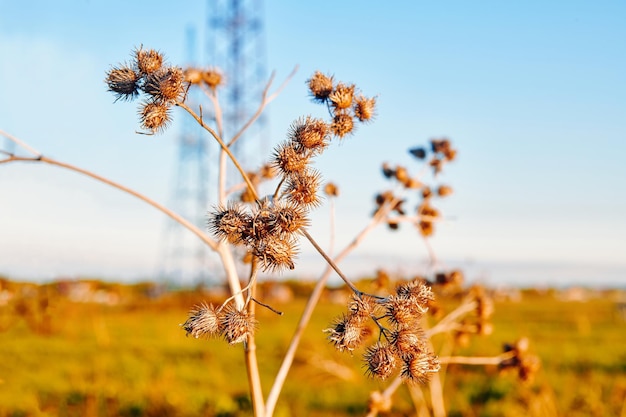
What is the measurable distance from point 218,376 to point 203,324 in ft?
24.3

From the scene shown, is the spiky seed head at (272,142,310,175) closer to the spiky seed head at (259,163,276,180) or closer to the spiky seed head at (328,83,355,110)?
the spiky seed head at (328,83,355,110)

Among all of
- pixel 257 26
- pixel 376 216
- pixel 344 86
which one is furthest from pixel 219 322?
pixel 257 26

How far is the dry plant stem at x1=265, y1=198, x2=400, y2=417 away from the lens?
2.16 meters

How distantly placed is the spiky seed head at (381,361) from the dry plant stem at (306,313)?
0.48 metres

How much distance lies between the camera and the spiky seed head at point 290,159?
5.98 ft

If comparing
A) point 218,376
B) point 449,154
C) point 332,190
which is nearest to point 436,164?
point 449,154

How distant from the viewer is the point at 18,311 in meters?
6.39

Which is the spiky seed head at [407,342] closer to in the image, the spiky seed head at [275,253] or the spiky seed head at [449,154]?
the spiky seed head at [275,253]

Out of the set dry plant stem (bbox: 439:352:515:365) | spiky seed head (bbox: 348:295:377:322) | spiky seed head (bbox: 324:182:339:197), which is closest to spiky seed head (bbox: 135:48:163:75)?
spiky seed head (bbox: 348:295:377:322)

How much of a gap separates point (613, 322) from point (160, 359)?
14.0 m

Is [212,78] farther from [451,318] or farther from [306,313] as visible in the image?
[451,318]

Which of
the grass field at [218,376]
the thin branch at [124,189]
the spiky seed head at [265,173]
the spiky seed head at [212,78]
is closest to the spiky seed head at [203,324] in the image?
the thin branch at [124,189]

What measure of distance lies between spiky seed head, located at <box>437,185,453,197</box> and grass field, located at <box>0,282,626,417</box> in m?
1.07

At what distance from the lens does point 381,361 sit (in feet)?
5.50
